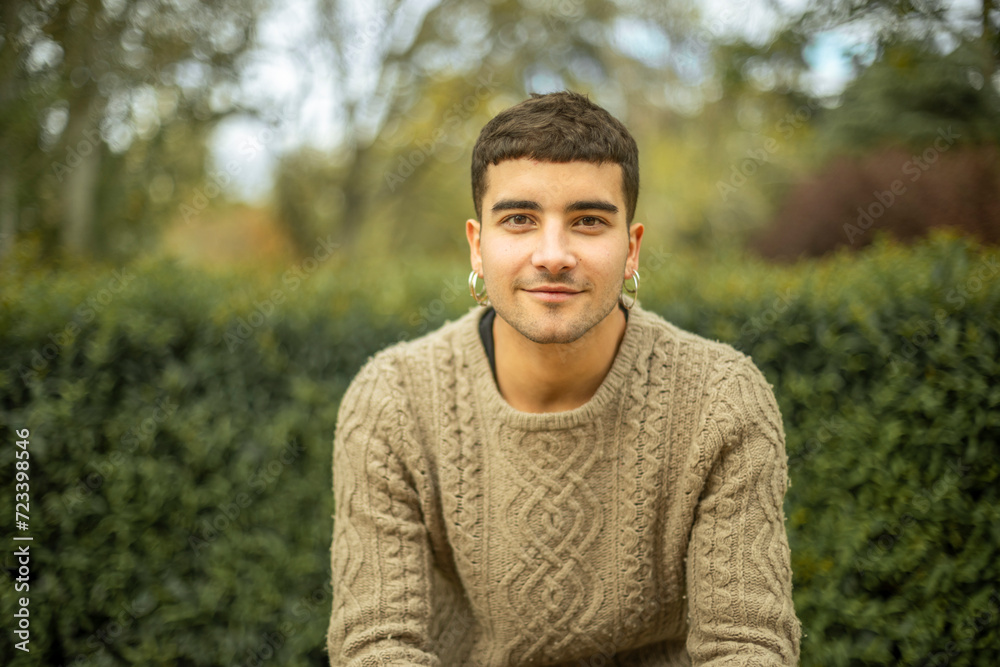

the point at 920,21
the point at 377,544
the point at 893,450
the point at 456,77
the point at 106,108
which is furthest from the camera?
the point at 456,77

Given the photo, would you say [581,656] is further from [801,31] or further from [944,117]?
[944,117]

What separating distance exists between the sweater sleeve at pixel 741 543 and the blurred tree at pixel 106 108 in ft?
18.4

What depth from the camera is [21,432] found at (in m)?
2.94

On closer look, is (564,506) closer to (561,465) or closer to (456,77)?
(561,465)

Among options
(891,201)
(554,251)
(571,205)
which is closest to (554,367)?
(554,251)

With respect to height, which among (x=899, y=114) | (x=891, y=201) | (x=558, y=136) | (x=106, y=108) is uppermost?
(x=899, y=114)

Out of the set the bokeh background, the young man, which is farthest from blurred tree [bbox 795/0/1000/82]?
the young man

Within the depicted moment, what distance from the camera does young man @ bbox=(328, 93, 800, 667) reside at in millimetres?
1915

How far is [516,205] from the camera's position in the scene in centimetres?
193

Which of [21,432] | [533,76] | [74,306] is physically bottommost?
[21,432]

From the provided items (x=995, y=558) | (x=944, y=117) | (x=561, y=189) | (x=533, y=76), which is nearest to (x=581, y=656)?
(x=561, y=189)

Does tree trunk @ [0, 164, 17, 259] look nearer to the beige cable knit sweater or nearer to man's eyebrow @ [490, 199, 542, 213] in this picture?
the beige cable knit sweater

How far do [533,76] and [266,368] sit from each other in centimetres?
1329

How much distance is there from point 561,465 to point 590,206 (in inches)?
31.1
